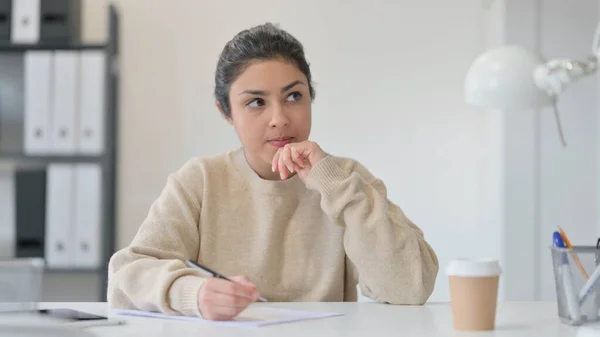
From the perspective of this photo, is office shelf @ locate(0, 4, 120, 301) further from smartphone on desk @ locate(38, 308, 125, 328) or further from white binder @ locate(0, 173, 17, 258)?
smartphone on desk @ locate(38, 308, 125, 328)

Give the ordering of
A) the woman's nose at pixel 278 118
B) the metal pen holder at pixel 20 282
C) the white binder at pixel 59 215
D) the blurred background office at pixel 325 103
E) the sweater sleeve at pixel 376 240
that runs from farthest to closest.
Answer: the blurred background office at pixel 325 103
the white binder at pixel 59 215
the woman's nose at pixel 278 118
the sweater sleeve at pixel 376 240
the metal pen holder at pixel 20 282

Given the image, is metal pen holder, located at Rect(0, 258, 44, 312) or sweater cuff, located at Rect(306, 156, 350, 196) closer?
metal pen holder, located at Rect(0, 258, 44, 312)

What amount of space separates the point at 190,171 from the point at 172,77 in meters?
1.66

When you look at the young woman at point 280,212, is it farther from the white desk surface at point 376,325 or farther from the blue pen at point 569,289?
the blue pen at point 569,289

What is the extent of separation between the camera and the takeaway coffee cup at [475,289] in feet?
3.76

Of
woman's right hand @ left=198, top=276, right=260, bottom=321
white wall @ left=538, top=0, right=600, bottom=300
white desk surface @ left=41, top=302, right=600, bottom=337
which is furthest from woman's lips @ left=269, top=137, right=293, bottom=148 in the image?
white wall @ left=538, top=0, right=600, bottom=300

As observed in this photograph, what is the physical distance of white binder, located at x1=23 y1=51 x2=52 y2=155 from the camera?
3.18 metres

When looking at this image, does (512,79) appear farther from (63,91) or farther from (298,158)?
(63,91)

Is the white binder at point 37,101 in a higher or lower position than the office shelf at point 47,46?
lower

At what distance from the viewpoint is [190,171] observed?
1.79m

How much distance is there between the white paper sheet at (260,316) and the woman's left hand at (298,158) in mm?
308

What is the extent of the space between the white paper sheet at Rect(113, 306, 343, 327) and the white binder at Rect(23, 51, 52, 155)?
1893 millimetres

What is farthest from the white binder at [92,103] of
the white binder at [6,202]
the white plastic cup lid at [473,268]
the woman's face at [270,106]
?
the white plastic cup lid at [473,268]

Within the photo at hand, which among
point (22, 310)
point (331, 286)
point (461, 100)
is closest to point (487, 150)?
point (461, 100)
